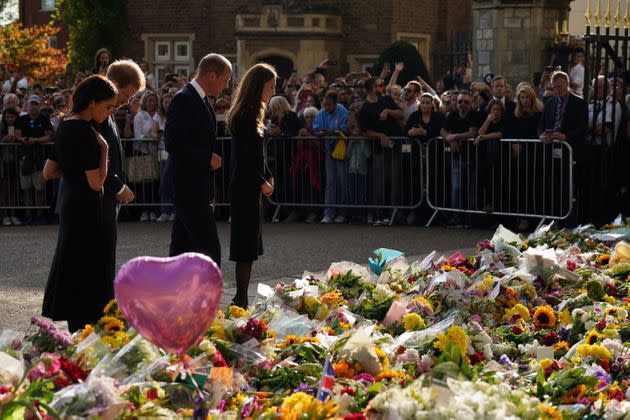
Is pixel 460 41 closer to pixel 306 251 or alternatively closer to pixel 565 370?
pixel 306 251

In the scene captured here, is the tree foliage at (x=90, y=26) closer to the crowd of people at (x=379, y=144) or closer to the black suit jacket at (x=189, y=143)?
the crowd of people at (x=379, y=144)

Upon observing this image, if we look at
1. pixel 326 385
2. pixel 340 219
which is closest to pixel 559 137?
pixel 340 219

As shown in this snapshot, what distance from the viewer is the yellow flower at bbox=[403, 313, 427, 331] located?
6617 mm

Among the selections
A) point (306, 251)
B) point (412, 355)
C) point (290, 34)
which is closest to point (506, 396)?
point (412, 355)

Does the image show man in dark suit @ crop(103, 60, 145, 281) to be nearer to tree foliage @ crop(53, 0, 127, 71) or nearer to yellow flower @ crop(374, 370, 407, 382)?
yellow flower @ crop(374, 370, 407, 382)

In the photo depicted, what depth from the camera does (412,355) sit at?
5691 mm

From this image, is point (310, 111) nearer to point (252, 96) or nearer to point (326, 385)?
point (252, 96)

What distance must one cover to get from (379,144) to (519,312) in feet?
28.1

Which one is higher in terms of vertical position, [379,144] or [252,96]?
[252,96]

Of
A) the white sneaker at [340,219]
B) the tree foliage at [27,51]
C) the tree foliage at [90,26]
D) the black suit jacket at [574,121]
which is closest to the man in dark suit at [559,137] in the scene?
the black suit jacket at [574,121]

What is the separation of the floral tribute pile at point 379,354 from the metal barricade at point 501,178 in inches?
211

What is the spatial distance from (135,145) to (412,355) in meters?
11.1

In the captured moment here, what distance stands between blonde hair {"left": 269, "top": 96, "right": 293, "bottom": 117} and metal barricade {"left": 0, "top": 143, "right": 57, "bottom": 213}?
9.72ft

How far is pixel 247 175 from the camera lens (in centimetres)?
897
